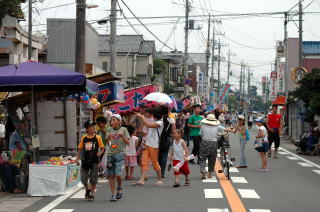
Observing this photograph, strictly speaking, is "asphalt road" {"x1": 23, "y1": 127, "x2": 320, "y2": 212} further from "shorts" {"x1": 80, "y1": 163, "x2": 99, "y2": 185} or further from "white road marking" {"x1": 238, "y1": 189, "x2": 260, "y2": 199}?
"shorts" {"x1": 80, "y1": 163, "x2": 99, "y2": 185}

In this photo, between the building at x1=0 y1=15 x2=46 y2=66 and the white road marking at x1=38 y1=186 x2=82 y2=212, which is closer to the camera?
the white road marking at x1=38 y1=186 x2=82 y2=212

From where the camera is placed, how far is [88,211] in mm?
9789

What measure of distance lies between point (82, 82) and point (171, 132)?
314cm

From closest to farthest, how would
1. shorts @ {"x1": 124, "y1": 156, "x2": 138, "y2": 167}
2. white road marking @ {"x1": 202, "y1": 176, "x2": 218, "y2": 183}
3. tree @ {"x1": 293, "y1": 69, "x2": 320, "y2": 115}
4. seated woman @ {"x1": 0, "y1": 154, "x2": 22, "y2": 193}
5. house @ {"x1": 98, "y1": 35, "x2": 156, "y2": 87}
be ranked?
seated woman @ {"x1": 0, "y1": 154, "x2": 22, "y2": 193} → white road marking @ {"x1": 202, "y1": 176, "x2": 218, "y2": 183} → shorts @ {"x1": 124, "y1": 156, "x2": 138, "y2": 167} → tree @ {"x1": 293, "y1": 69, "x2": 320, "y2": 115} → house @ {"x1": 98, "y1": 35, "x2": 156, "y2": 87}

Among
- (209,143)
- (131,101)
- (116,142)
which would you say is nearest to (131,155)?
→ (209,143)

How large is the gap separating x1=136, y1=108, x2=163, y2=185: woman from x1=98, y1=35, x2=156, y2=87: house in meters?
42.1

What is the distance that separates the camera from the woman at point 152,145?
44.1 ft

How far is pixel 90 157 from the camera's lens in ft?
36.1

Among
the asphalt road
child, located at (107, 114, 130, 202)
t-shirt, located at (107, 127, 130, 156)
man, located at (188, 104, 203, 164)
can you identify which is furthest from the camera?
man, located at (188, 104, 203, 164)

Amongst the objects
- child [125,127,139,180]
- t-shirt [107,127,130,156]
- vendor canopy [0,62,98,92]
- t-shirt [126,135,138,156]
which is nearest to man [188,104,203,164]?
child [125,127,139,180]

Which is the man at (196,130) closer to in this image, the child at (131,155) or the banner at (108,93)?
the banner at (108,93)

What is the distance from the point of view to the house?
5703 centimetres

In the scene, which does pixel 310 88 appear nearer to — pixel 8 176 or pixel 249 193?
pixel 249 193

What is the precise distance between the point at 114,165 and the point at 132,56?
155ft
